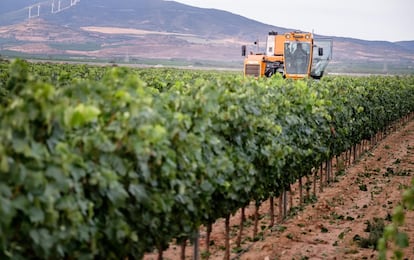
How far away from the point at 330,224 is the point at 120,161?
7702mm

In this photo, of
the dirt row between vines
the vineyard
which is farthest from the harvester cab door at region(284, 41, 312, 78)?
the vineyard

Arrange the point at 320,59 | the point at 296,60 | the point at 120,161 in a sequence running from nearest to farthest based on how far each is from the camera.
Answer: the point at 120,161 → the point at 296,60 → the point at 320,59

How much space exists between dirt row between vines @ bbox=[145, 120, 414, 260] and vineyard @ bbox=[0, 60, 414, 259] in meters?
1.16

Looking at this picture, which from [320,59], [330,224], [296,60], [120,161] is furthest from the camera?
[320,59]

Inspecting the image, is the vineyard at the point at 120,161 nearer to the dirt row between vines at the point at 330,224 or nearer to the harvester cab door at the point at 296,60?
the dirt row between vines at the point at 330,224

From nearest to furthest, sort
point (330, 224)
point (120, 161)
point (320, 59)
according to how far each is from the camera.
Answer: point (120, 161) → point (330, 224) → point (320, 59)

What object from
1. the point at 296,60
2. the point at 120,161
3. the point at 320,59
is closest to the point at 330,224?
the point at 120,161

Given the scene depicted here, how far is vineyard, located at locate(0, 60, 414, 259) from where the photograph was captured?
4715 mm

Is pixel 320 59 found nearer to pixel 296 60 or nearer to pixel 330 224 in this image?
pixel 296 60

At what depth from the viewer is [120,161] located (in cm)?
567

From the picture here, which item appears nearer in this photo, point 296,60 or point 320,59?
point 296,60

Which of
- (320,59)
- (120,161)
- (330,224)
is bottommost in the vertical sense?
(330,224)

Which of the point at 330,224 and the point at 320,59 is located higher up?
the point at 320,59

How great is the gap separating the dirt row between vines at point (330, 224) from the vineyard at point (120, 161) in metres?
1.16
